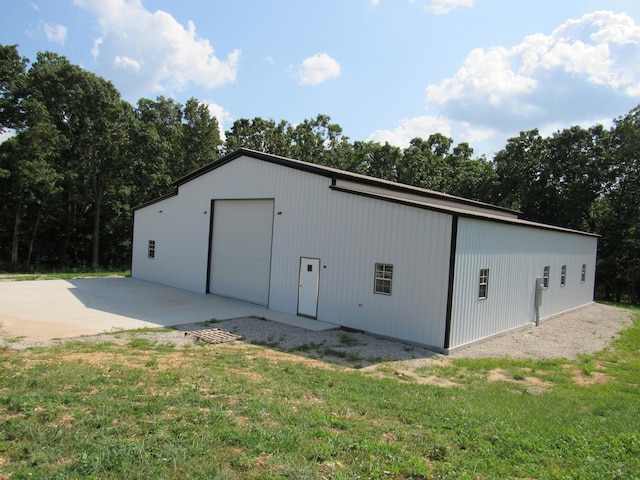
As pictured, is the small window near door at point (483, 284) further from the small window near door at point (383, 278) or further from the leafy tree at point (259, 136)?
the leafy tree at point (259, 136)

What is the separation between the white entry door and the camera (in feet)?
47.4

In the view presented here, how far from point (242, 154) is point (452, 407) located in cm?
1383

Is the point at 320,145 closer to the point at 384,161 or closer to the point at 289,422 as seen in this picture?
the point at 384,161

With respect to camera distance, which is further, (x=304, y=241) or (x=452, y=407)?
(x=304, y=241)

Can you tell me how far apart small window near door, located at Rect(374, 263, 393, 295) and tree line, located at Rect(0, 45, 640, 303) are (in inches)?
893

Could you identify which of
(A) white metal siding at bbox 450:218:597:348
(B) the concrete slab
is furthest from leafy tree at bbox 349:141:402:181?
(B) the concrete slab

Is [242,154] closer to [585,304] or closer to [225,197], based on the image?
[225,197]

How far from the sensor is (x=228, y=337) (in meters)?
11.2

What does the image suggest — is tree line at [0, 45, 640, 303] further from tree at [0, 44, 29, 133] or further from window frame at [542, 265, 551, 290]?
window frame at [542, 265, 551, 290]

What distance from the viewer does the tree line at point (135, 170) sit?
89.0 ft

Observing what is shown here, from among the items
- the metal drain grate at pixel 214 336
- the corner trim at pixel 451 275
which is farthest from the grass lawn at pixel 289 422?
the corner trim at pixel 451 275

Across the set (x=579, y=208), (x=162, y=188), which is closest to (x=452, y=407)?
(x=579, y=208)

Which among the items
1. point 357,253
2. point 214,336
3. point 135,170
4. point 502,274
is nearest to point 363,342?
point 357,253

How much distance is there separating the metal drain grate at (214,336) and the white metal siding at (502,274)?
5.74 meters
